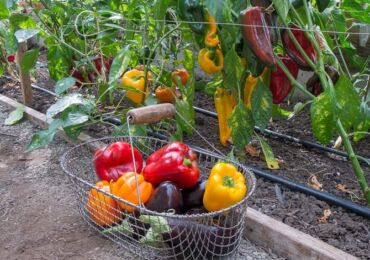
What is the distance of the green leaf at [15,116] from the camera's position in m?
2.17

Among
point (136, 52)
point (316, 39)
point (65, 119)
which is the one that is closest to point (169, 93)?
point (136, 52)

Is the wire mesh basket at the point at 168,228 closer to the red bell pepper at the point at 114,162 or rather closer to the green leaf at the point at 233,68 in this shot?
the red bell pepper at the point at 114,162

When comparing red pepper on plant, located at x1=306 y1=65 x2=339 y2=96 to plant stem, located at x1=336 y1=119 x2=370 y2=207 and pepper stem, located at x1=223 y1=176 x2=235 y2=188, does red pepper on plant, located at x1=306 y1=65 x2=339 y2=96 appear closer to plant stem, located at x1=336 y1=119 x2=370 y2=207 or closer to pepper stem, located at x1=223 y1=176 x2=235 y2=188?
plant stem, located at x1=336 y1=119 x2=370 y2=207

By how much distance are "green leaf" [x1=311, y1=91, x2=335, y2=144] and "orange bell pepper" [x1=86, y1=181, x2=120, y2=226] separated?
0.55 m

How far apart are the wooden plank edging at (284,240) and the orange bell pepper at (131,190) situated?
0.28m

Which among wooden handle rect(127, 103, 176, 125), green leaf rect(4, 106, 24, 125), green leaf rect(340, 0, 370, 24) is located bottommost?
green leaf rect(4, 106, 24, 125)

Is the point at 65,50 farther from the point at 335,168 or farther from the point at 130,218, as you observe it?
the point at 335,168

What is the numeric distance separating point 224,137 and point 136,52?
53 cm

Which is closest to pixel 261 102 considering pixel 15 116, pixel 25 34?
pixel 25 34

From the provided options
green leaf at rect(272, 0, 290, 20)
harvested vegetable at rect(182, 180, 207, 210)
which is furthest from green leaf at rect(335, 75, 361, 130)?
harvested vegetable at rect(182, 180, 207, 210)

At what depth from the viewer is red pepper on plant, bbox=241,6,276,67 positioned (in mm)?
1076

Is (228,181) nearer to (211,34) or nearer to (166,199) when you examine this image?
(166,199)

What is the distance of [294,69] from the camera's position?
134 centimetres

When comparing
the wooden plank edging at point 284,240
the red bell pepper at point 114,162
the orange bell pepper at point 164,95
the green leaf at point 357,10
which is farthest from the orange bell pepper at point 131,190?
the green leaf at point 357,10
